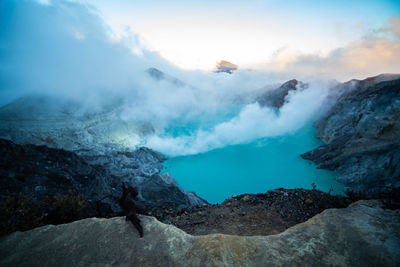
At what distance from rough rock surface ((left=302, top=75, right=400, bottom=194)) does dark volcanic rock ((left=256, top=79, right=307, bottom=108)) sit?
53.7 metres

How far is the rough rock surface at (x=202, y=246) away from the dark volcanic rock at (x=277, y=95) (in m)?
110

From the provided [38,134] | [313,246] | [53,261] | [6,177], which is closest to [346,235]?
[313,246]

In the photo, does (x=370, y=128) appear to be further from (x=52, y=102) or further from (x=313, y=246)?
(x=52, y=102)

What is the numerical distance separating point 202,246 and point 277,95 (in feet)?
396

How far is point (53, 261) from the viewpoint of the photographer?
15.2 ft

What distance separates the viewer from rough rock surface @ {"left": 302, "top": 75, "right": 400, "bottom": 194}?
85.8ft

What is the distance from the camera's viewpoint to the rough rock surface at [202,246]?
4352 mm

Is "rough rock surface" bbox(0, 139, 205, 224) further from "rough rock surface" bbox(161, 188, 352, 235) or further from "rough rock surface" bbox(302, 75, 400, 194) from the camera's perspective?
"rough rock surface" bbox(302, 75, 400, 194)

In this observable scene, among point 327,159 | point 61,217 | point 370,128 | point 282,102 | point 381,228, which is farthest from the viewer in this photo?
point 282,102

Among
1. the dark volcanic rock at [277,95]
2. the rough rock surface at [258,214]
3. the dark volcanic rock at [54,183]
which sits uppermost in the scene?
the dark volcanic rock at [277,95]

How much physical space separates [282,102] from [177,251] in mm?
115351

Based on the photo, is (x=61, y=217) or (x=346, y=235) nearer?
(x=346, y=235)

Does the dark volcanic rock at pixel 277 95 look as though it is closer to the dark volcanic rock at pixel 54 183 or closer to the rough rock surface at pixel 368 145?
the rough rock surface at pixel 368 145

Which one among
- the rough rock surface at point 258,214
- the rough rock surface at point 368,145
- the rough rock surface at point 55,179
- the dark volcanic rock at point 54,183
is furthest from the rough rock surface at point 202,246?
the rough rock surface at point 368,145
